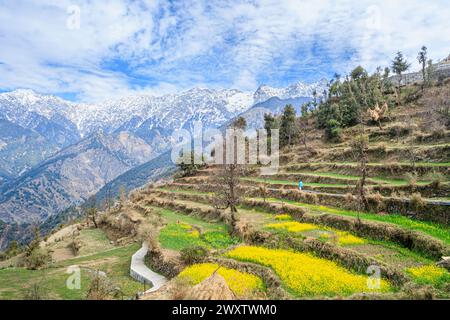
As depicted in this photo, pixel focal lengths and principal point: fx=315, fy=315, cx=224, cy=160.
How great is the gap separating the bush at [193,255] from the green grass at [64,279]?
404 cm

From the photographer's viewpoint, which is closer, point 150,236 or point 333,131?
point 150,236

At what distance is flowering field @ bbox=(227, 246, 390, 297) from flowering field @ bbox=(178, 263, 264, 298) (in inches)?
64.5

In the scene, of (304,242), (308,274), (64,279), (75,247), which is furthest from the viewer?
(75,247)

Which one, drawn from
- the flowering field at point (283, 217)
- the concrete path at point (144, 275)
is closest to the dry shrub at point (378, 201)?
the flowering field at point (283, 217)

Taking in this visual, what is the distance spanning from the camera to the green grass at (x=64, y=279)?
22.4m

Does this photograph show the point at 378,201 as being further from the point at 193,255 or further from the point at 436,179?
the point at 193,255

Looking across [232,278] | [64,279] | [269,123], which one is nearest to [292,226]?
[232,278]

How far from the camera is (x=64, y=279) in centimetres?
2705

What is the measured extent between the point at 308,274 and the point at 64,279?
20.8m

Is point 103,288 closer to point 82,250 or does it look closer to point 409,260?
point 409,260

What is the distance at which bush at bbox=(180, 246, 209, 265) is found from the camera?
25.3 m

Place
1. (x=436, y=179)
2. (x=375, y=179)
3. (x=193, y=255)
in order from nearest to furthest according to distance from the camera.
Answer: (x=193, y=255) < (x=436, y=179) < (x=375, y=179)

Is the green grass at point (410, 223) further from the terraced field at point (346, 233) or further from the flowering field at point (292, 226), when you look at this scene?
the flowering field at point (292, 226)
